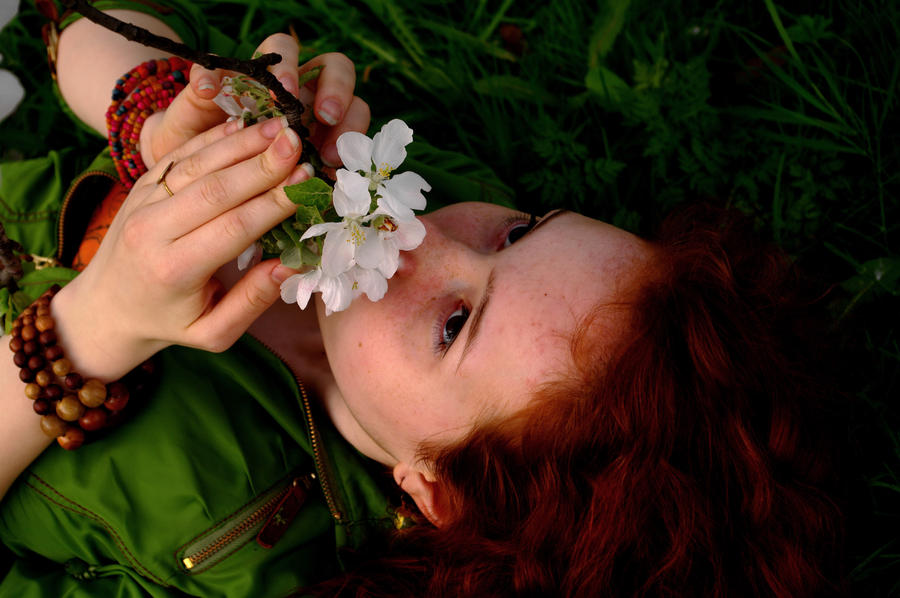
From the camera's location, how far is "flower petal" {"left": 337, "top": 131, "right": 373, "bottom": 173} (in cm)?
113

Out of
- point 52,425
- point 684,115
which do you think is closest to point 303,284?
point 52,425

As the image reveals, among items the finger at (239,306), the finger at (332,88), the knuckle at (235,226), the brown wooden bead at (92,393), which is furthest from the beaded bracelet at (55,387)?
the finger at (332,88)

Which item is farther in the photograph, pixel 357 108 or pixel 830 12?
pixel 830 12

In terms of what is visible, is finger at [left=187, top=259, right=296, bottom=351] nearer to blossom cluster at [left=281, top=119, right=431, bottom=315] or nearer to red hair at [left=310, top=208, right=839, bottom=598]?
blossom cluster at [left=281, top=119, right=431, bottom=315]

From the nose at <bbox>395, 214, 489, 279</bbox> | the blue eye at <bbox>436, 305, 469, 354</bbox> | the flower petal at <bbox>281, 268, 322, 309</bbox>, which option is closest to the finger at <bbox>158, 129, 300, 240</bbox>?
the flower petal at <bbox>281, 268, 322, 309</bbox>

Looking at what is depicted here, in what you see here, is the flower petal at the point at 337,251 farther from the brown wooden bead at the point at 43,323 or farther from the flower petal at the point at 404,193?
the brown wooden bead at the point at 43,323

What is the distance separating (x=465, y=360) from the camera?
1475mm

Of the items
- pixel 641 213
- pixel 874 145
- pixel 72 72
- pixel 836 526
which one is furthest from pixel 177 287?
pixel 874 145

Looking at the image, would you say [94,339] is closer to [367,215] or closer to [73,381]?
[73,381]

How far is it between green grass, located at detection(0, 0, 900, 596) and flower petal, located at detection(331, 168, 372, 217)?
157 centimetres

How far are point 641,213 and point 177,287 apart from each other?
200cm

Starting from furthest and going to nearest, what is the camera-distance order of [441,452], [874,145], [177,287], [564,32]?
[564,32]
[874,145]
[441,452]
[177,287]

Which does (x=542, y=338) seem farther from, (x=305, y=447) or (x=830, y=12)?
(x=830, y=12)

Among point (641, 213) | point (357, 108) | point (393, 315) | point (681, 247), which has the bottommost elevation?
point (641, 213)
